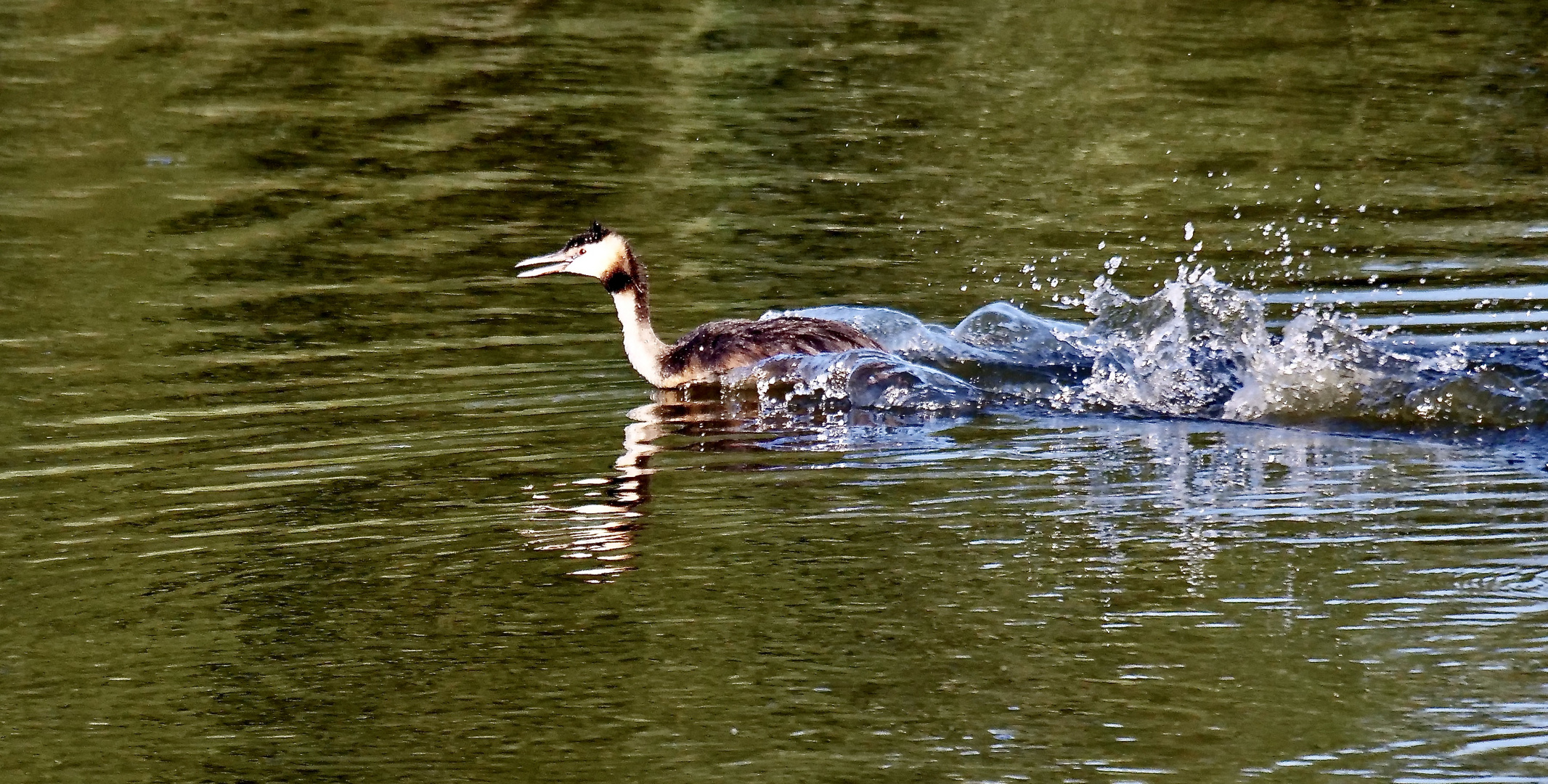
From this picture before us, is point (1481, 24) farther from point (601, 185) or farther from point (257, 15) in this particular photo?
point (257, 15)

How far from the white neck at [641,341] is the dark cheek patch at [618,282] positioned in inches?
4.3

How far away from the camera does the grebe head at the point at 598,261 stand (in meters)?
12.5

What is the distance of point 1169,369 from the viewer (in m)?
10.7

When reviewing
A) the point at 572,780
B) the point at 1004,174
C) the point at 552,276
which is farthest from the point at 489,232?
the point at 572,780

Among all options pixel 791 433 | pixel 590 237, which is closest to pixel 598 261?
pixel 590 237

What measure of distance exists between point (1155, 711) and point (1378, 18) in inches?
781

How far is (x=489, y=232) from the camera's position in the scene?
15805 mm

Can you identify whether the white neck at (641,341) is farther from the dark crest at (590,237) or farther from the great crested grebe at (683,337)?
the dark crest at (590,237)

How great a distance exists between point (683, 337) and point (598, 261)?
68 cm

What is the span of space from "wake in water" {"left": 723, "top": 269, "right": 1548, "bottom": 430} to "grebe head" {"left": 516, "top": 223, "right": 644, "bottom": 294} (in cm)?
94

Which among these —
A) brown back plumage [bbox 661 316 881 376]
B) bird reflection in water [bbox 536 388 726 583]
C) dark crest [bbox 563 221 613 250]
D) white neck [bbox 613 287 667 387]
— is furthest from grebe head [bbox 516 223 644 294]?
bird reflection in water [bbox 536 388 726 583]

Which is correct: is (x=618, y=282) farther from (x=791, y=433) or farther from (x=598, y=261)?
(x=791, y=433)

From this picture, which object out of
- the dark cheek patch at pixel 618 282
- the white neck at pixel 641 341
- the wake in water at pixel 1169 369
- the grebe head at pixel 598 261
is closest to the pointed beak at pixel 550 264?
the grebe head at pixel 598 261

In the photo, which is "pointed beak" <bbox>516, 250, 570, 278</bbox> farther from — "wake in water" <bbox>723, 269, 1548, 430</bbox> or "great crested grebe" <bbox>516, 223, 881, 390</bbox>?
"wake in water" <bbox>723, 269, 1548, 430</bbox>
